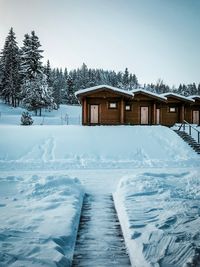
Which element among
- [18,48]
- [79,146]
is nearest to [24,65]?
[18,48]

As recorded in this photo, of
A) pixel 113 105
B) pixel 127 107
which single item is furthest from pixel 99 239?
pixel 127 107

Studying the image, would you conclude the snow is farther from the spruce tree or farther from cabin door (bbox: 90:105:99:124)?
cabin door (bbox: 90:105:99:124)

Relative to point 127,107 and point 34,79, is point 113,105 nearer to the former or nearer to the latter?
point 127,107

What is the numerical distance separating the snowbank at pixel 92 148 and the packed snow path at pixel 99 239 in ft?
27.5

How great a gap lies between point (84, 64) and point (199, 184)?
10577 centimetres

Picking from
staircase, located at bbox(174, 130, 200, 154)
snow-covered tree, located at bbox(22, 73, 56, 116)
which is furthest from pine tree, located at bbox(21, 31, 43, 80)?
staircase, located at bbox(174, 130, 200, 154)

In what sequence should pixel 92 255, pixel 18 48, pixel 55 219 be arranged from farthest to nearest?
pixel 18 48
pixel 55 219
pixel 92 255

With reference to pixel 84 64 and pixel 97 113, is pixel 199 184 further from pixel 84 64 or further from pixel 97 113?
pixel 84 64

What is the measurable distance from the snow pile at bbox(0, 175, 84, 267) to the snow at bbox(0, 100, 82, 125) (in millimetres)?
31622

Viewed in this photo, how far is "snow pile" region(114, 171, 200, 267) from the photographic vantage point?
17.3 ft

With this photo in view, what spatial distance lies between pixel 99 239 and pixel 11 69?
164 ft

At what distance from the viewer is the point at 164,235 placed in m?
6.04

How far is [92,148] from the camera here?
20.7 meters

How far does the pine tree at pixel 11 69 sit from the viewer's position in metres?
52.1
